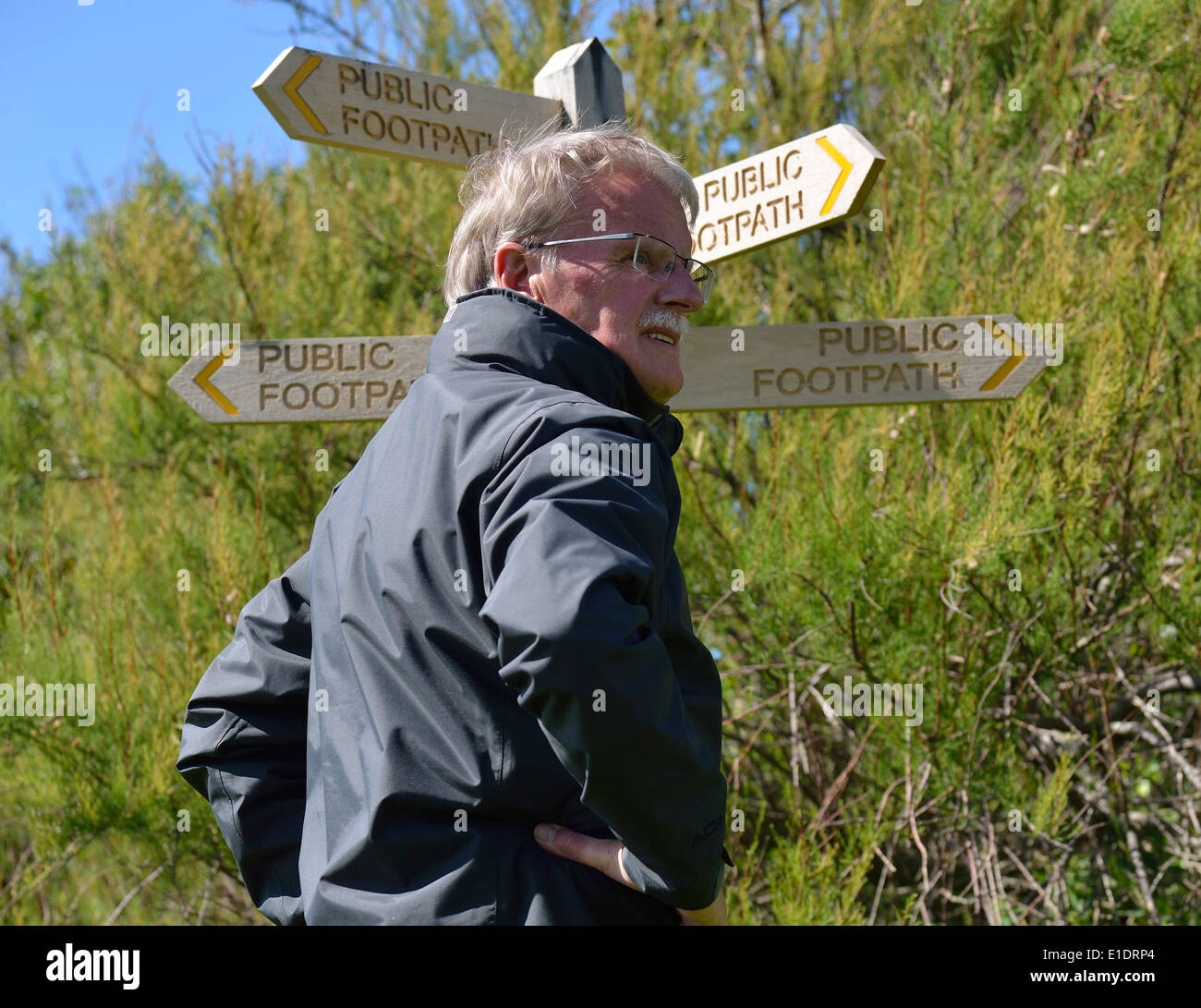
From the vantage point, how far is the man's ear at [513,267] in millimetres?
1531

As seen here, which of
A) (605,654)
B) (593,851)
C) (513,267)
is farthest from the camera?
(513,267)

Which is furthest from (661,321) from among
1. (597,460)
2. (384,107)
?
(384,107)

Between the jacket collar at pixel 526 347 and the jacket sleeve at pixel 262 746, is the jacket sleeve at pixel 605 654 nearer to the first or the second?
the jacket collar at pixel 526 347

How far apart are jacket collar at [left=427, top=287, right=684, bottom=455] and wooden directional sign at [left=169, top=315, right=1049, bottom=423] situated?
1.04m

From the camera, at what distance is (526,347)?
4.22ft

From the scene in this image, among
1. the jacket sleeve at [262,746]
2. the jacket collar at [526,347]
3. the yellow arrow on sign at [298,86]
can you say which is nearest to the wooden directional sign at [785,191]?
the yellow arrow on sign at [298,86]

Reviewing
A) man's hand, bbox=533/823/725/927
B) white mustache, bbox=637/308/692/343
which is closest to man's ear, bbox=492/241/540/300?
white mustache, bbox=637/308/692/343

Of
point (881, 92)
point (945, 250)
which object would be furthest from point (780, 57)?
point (945, 250)

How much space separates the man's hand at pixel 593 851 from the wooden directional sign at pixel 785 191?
1603 mm

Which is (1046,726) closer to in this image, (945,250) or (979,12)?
(945,250)

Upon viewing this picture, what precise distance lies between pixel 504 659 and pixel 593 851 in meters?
0.25

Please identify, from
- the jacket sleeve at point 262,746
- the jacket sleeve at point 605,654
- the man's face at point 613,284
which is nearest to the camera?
the jacket sleeve at point 605,654

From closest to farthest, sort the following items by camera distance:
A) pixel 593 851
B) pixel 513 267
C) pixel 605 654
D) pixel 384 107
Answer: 1. pixel 605 654
2. pixel 593 851
3. pixel 513 267
4. pixel 384 107

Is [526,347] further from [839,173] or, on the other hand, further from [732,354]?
[839,173]
